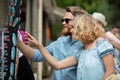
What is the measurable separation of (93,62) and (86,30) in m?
0.34

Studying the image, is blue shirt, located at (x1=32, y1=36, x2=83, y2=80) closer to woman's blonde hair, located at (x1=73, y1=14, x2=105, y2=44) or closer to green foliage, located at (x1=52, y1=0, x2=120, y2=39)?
woman's blonde hair, located at (x1=73, y1=14, x2=105, y2=44)

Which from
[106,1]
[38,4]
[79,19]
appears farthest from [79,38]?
[106,1]

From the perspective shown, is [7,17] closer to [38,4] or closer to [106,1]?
[38,4]

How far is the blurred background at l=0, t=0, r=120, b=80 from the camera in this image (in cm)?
841

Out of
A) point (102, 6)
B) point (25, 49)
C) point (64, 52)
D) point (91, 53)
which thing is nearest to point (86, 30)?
point (91, 53)

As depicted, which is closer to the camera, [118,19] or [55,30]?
[55,30]

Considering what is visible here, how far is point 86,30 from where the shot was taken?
475cm

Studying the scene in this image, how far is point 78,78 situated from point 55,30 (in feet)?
64.6

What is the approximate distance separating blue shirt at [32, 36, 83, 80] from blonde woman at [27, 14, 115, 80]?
0.26 m

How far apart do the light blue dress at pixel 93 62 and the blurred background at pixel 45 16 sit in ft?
3.05

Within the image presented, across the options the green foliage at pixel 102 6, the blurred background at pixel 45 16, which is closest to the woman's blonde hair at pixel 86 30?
the blurred background at pixel 45 16

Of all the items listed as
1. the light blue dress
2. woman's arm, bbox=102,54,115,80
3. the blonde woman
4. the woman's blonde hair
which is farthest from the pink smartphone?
woman's arm, bbox=102,54,115,80

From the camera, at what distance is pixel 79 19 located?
483cm

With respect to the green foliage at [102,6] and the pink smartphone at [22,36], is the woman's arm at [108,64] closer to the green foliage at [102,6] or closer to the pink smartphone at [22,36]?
the pink smartphone at [22,36]
